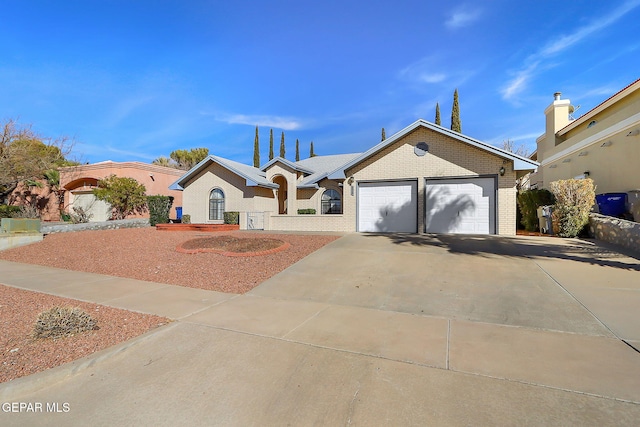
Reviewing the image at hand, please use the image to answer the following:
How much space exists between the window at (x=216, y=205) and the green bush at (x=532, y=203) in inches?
702

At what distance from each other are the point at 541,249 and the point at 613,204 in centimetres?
750

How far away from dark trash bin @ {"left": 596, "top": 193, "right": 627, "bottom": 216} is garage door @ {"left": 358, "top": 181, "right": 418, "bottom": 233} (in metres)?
8.15

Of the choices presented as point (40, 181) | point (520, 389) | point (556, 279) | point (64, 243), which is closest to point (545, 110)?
Answer: point (556, 279)

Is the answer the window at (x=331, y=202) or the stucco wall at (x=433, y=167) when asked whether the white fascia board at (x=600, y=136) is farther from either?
the window at (x=331, y=202)

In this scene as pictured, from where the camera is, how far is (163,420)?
8.64 feet

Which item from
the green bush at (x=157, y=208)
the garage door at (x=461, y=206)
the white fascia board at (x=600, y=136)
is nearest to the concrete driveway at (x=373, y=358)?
the garage door at (x=461, y=206)

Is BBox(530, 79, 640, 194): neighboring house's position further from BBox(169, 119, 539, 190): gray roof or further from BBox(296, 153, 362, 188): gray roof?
BBox(296, 153, 362, 188): gray roof

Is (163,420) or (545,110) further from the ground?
(545,110)

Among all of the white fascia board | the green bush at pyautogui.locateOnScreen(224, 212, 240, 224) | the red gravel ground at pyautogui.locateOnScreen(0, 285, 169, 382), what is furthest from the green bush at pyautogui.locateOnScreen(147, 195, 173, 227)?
the white fascia board

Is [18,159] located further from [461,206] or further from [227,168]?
[461,206]

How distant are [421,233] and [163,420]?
12672 millimetres

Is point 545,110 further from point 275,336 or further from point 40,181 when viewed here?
point 40,181

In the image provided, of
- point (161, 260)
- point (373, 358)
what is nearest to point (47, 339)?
point (373, 358)

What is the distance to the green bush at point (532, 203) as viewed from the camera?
14.0 meters
